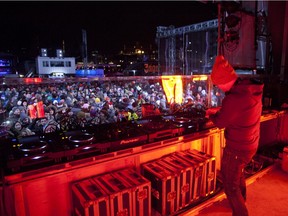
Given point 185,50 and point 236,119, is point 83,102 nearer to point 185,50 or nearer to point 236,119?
point 236,119

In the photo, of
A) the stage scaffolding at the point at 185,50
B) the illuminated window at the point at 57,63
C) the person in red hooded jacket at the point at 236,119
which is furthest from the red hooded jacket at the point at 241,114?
the illuminated window at the point at 57,63

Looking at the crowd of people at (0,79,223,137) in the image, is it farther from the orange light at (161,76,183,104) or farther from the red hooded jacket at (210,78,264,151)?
the red hooded jacket at (210,78,264,151)

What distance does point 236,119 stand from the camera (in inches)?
65.5

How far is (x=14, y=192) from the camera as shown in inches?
60.0

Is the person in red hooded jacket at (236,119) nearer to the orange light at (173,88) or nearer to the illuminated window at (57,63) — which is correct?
the orange light at (173,88)

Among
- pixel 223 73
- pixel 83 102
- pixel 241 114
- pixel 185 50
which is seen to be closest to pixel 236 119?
pixel 241 114

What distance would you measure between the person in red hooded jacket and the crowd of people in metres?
1.10

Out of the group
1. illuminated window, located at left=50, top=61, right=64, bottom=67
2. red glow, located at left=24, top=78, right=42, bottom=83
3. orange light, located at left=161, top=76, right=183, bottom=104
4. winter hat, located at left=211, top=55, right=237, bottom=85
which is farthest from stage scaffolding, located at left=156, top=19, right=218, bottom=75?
red glow, located at left=24, top=78, right=42, bottom=83

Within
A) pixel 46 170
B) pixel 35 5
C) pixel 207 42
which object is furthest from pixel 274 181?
pixel 207 42

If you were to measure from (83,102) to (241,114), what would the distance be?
4916 millimetres

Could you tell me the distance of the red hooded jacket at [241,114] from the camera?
5.27 feet

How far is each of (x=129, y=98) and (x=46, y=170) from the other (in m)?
4.64

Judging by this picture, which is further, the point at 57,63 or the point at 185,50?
the point at 57,63

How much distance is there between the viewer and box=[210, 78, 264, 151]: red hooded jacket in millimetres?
1605
